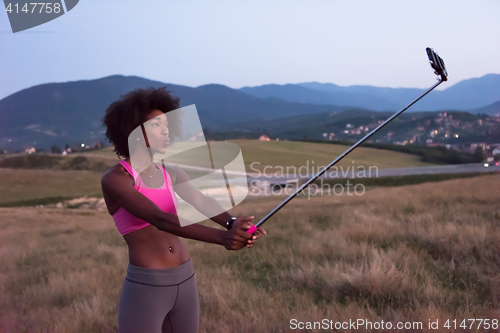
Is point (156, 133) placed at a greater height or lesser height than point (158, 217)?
greater

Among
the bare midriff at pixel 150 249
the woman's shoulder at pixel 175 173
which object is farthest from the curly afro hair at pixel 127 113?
the bare midriff at pixel 150 249

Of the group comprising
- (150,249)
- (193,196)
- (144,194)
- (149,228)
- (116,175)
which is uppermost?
(116,175)

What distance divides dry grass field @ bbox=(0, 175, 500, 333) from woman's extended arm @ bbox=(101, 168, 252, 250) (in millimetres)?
2673

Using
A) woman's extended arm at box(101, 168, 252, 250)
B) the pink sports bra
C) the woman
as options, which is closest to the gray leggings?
the woman

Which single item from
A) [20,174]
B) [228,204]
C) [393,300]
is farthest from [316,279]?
[20,174]

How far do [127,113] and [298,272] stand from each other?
4.31 m

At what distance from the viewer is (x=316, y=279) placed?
5.43 m

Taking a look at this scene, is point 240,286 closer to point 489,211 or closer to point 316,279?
point 316,279

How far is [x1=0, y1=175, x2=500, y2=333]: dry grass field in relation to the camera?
4422 millimetres

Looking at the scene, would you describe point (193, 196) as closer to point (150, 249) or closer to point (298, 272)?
point (150, 249)

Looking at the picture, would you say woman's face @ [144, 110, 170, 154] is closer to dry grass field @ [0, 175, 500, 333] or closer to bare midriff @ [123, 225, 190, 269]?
bare midriff @ [123, 225, 190, 269]

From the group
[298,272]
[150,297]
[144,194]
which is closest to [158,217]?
[144,194]

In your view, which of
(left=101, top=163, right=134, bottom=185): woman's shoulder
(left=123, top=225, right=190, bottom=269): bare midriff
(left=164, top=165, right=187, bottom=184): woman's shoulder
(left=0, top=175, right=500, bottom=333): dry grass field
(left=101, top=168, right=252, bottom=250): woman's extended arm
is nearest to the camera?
(left=101, top=168, right=252, bottom=250): woman's extended arm

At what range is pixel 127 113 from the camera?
2.11 metres
